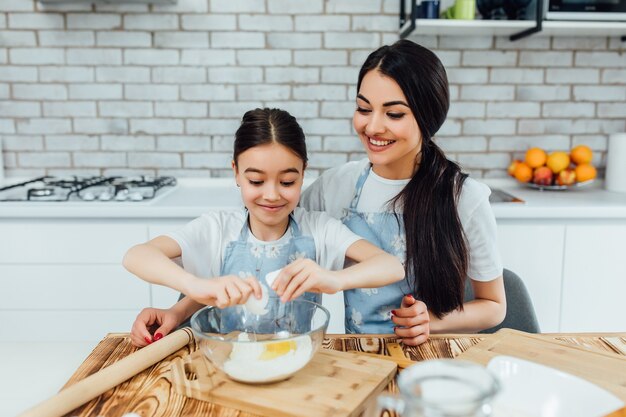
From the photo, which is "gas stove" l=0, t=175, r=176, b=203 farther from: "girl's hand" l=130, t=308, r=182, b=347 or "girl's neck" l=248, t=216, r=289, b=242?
"girl's hand" l=130, t=308, r=182, b=347

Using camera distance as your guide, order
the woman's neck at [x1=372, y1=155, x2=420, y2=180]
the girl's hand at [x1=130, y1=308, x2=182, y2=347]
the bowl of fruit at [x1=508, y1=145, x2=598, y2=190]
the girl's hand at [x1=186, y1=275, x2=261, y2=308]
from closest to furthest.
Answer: the girl's hand at [x1=186, y1=275, x2=261, y2=308]
the girl's hand at [x1=130, y1=308, x2=182, y2=347]
the woman's neck at [x1=372, y1=155, x2=420, y2=180]
the bowl of fruit at [x1=508, y1=145, x2=598, y2=190]

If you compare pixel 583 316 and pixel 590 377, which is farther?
pixel 583 316

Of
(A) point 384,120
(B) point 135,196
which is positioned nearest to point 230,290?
(A) point 384,120

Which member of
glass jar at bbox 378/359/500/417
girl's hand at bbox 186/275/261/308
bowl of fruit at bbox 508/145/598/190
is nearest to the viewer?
glass jar at bbox 378/359/500/417

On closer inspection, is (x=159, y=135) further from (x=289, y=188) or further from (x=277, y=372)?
(x=277, y=372)

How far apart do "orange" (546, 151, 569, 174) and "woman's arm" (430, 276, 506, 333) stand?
1.20 metres

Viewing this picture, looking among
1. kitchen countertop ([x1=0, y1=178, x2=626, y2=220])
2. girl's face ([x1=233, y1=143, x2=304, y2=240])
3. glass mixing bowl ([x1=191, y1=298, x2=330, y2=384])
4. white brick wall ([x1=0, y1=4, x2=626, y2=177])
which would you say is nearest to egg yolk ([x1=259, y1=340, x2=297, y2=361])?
glass mixing bowl ([x1=191, y1=298, x2=330, y2=384])

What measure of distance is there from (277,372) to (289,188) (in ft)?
1.54

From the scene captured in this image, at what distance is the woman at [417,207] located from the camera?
1208mm

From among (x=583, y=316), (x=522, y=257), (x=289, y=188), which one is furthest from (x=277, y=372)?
(x=583, y=316)

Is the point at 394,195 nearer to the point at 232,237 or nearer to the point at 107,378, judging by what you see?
the point at 232,237

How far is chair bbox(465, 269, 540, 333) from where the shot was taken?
130cm

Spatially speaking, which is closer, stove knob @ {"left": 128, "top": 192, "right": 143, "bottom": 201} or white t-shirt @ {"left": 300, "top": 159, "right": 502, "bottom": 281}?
white t-shirt @ {"left": 300, "top": 159, "right": 502, "bottom": 281}

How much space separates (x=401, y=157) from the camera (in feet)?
4.33
